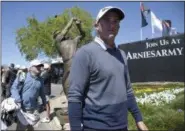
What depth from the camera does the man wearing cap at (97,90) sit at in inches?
103

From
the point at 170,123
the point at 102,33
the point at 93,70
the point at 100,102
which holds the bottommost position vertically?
the point at 170,123

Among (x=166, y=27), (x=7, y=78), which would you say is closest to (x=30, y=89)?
(x=7, y=78)

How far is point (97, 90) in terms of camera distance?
2.64 m

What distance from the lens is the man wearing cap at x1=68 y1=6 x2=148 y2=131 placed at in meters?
2.62

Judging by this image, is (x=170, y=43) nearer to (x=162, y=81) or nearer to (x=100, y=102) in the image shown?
(x=162, y=81)

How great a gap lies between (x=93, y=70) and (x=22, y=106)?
376 cm

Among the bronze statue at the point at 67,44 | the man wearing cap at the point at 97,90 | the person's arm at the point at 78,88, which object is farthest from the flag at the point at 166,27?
the person's arm at the point at 78,88

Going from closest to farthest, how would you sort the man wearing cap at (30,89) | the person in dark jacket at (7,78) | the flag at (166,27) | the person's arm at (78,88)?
the person's arm at (78,88), the man wearing cap at (30,89), the person in dark jacket at (7,78), the flag at (166,27)

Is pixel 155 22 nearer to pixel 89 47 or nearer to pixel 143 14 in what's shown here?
pixel 143 14

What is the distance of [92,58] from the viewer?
2.64 m

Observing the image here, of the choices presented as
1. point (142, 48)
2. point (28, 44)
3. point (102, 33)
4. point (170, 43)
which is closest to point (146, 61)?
point (142, 48)

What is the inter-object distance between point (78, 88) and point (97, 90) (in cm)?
12

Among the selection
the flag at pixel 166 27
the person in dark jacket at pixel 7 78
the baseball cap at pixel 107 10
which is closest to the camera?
the baseball cap at pixel 107 10

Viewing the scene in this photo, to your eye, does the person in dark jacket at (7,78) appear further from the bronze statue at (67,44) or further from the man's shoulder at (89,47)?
the man's shoulder at (89,47)
